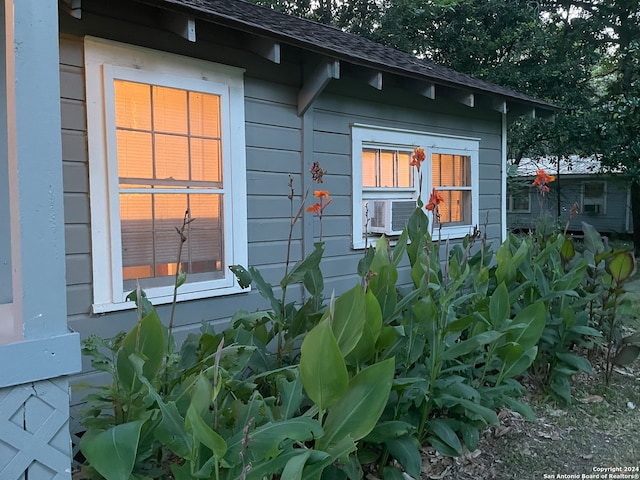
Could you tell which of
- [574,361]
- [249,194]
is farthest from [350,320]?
[574,361]

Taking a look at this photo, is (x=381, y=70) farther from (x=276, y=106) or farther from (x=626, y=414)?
(x=626, y=414)

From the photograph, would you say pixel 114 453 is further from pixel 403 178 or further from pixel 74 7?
pixel 403 178

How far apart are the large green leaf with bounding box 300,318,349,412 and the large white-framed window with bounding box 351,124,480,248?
2838 millimetres

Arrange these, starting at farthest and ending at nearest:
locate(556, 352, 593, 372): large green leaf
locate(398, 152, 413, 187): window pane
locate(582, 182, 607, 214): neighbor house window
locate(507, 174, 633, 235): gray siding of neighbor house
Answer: locate(582, 182, 607, 214): neighbor house window, locate(507, 174, 633, 235): gray siding of neighbor house, locate(398, 152, 413, 187): window pane, locate(556, 352, 593, 372): large green leaf

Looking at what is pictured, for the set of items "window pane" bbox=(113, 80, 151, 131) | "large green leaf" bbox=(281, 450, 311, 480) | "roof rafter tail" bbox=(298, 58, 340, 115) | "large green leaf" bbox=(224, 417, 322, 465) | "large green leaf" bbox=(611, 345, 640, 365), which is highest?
"roof rafter tail" bbox=(298, 58, 340, 115)

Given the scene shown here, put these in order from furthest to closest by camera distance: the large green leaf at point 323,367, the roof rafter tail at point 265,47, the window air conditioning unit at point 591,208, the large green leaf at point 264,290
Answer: the window air conditioning unit at point 591,208, the roof rafter tail at point 265,47, the large green leaf at point 264,290, the large green leaf at point 323,367

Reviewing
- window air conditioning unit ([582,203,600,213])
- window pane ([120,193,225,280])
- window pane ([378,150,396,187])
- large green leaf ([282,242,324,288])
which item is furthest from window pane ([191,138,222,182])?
window air conditioning unit ([582,203,600,213])

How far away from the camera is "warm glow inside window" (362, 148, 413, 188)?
513 cm

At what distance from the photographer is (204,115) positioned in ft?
12.4

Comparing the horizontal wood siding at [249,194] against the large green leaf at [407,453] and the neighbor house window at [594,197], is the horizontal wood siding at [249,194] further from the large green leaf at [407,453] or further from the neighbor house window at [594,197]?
the neighbor house window at [594,197]

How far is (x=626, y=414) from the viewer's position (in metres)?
3.78

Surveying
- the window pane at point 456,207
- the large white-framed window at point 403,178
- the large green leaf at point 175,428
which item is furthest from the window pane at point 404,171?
the large green leaf at point 175,428

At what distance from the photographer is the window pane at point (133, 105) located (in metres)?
3.33

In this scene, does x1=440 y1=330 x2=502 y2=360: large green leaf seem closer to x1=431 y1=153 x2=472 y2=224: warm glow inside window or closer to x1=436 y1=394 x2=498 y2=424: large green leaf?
x1=436 y1=394 x2=498 y2=424: large green leaf
